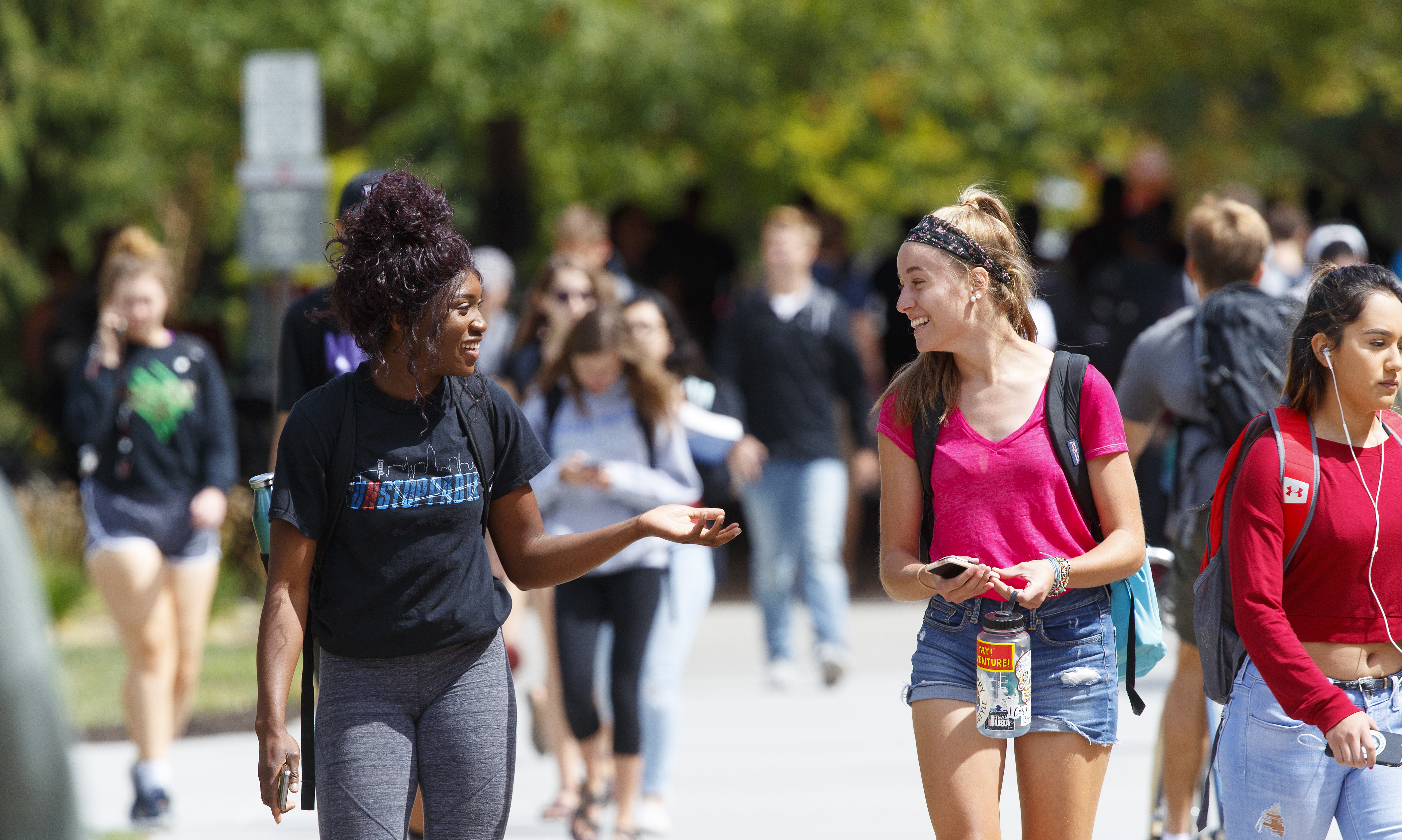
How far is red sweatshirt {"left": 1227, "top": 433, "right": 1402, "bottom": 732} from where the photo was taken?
3670 millimetres

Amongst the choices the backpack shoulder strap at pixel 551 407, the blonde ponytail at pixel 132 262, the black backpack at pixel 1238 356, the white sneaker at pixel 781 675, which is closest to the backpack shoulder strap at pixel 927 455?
the black backpack at pixel 1238 356

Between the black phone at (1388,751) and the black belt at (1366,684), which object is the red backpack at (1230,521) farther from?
the black phone at (1388,751)

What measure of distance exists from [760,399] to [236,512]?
5.19 m

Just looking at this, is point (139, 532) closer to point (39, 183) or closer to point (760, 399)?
point (760, 399)

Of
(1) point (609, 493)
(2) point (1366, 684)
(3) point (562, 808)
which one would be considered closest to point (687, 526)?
(2) point (1366, 684)

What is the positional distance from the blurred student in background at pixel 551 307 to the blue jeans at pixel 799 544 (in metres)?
2.26

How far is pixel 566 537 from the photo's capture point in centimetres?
388

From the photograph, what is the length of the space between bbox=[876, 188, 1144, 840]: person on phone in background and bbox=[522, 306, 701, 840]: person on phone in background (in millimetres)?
2415

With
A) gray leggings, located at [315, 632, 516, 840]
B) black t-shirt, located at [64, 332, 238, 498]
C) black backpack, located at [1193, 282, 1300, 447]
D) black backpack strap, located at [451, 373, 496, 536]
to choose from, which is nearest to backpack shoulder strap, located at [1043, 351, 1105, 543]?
black backpack strap, located at [451, 373, 496, 536]

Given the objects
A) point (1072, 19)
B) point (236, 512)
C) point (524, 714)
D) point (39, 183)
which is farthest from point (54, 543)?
point (1072, 19)

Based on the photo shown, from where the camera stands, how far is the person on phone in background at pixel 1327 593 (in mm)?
3625

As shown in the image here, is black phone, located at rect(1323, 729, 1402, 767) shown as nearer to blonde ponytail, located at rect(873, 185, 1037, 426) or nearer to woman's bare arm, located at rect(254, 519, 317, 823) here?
blonde ponytail, located at rect(873, 185, 1037, 426)

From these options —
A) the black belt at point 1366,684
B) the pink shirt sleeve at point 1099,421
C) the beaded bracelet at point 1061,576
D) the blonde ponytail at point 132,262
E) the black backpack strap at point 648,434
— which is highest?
the blonde ponytail at point 132,262

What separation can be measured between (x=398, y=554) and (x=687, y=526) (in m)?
0.64
